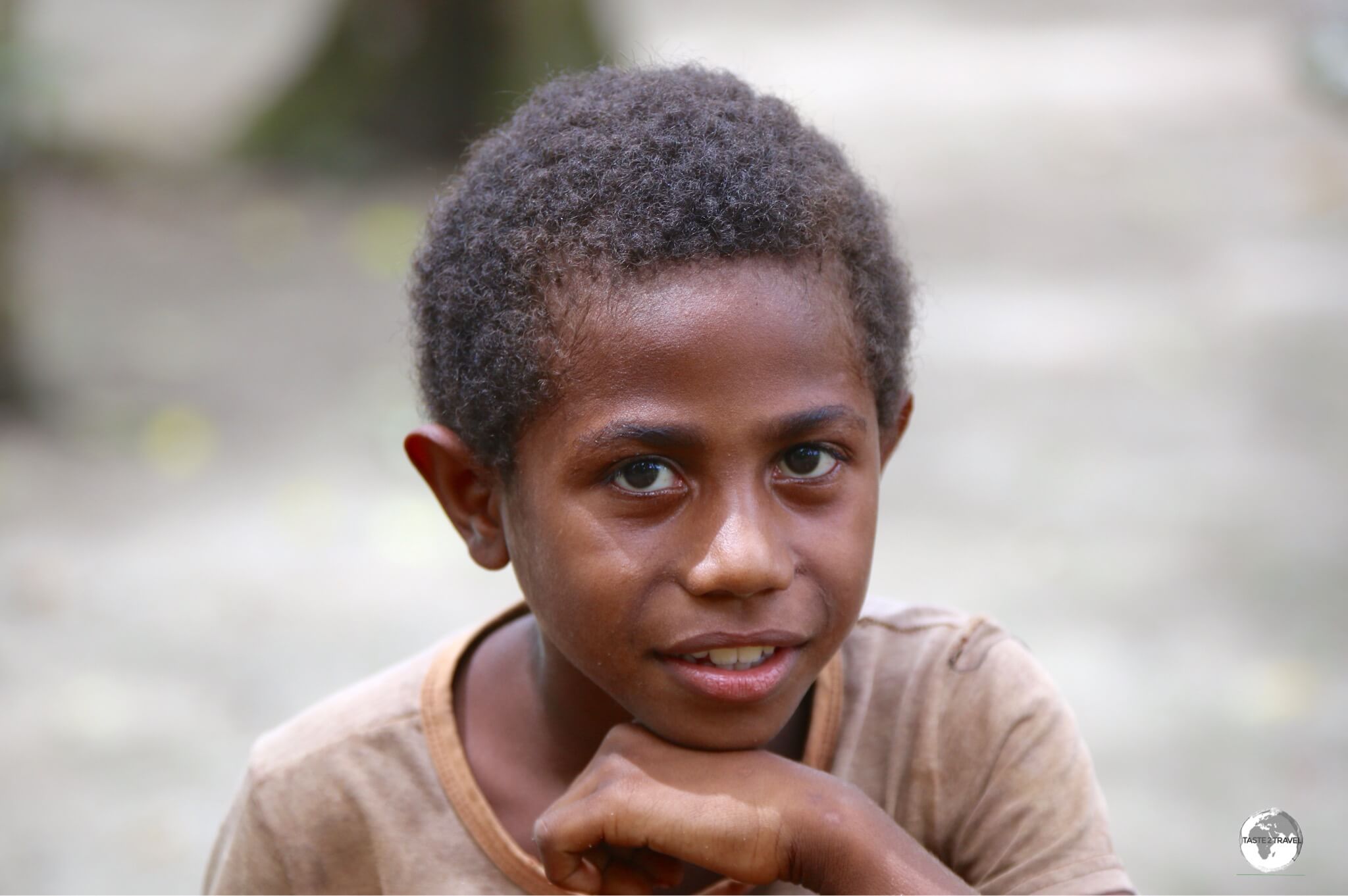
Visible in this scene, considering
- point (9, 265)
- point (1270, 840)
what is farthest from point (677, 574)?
point (9, 265)

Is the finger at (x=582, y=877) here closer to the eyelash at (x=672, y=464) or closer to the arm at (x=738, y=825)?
the arm at (x=738, y=825)

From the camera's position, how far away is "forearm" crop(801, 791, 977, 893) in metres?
1.79

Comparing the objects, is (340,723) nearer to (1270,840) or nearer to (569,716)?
(569,716)

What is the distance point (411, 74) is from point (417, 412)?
275 inches

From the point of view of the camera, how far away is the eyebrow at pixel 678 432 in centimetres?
174

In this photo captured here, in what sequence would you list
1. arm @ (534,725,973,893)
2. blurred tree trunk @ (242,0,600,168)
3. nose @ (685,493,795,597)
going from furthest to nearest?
blurred tree trunk @ (242,0,600,168) < arm @ (534,725,973,893) < nose @ (685,493,795,597)

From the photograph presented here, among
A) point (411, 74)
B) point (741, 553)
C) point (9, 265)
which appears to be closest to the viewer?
point (741, 553)

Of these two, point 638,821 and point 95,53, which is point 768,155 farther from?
point 95,53

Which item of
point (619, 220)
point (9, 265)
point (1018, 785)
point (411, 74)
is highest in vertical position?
point (411, 74)

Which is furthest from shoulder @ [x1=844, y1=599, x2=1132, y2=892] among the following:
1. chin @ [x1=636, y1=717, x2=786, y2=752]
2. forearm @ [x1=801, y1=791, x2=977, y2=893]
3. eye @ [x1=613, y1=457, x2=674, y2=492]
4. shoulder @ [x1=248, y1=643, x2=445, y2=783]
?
shoulder @ [x1=248, y1=643, x2=445, y2=783]

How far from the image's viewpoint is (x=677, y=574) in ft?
5.77

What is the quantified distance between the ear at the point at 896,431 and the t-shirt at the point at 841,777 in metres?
0.24

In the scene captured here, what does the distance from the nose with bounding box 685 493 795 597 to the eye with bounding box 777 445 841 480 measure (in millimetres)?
60

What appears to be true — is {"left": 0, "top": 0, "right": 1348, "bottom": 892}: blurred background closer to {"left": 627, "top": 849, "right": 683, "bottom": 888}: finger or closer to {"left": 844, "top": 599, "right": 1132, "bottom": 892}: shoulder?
{"left": 844, "top": 599, "right": 1132, "bottom": 892}: shoulder
